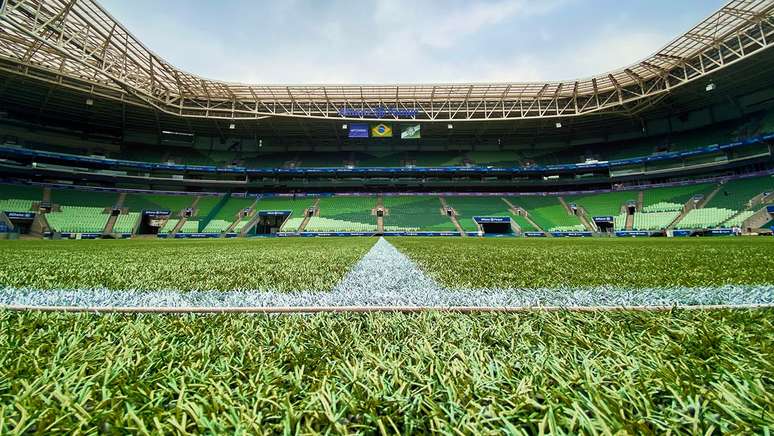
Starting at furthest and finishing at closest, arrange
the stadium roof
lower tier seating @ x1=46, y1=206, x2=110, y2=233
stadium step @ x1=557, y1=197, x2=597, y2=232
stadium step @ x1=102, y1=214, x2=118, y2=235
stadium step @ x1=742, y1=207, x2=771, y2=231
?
stadium step @ x1=557, y1=197, x2=597, y2=232 → stadium step @ x1=102, y1=214, x2=118, y2=235 → lower tier seating @ x1=46, y1=206, x2=110, y2=233 → stadium step @ x1=742, y1=207, x2=771, y2=231 → the stadium roof

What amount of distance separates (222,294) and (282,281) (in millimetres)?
707

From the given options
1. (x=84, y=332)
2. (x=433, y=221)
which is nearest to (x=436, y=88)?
(x=433, y=221)

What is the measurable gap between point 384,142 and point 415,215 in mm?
12918

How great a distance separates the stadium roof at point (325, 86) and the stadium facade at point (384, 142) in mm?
143

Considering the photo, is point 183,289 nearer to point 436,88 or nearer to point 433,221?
point 436,88

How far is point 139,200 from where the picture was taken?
111ft

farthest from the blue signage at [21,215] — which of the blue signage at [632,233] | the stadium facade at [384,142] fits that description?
the blue signage at [632,233]

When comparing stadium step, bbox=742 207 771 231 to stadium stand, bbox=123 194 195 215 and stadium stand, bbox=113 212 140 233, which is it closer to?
stadium stand, bbox=123 194 195 215

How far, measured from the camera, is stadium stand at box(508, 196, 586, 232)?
3123cm

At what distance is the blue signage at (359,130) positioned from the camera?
3384 centimetres

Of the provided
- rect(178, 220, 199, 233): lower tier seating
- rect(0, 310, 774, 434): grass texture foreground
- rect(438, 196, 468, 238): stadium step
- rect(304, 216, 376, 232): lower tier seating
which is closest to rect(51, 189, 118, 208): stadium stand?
rect(178, 220, 199, 233): lower tier seating

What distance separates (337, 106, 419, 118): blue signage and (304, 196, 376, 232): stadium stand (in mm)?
9851

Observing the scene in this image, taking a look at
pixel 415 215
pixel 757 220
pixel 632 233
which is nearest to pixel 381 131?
pixel 415 215

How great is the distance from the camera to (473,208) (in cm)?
3559
